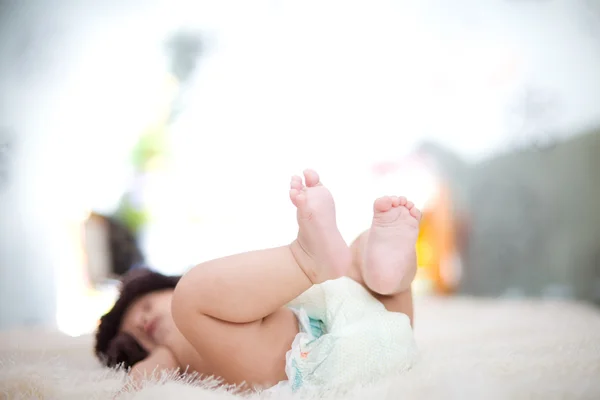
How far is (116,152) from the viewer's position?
77.8 inches

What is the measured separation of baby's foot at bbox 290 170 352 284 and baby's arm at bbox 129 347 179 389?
31 cm

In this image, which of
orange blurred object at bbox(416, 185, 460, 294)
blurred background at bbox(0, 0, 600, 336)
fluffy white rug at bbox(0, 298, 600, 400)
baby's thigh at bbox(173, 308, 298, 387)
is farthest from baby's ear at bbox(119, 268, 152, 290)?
orange blurred object at bbox(416, 185, 460, 294)

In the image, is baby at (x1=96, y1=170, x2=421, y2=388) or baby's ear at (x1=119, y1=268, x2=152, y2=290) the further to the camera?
baby's ear at (x1=119, y1=268, x2=152, y2=290)

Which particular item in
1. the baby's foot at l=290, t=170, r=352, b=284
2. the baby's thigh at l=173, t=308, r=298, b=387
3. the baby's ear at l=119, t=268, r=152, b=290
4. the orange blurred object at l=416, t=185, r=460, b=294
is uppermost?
the baby's foot at l=290, t=170, r=352, b=284

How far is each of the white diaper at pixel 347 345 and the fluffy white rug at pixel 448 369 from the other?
0.14 feet

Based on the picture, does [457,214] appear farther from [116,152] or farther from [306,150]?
[116,152]

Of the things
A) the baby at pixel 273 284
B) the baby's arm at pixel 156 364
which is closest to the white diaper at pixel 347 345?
the baby at pixel 273 284

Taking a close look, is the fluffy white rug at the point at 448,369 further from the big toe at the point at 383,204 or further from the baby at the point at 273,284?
the big toe at the point at 383,204

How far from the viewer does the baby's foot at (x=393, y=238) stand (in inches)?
30.8

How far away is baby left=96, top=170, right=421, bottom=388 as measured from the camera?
684 millimetres

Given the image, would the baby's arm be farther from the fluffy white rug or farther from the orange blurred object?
the orange blurred object

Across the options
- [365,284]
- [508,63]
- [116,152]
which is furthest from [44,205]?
[508,63]

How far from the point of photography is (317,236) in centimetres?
68

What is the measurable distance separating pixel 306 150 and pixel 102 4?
3.09 feet
